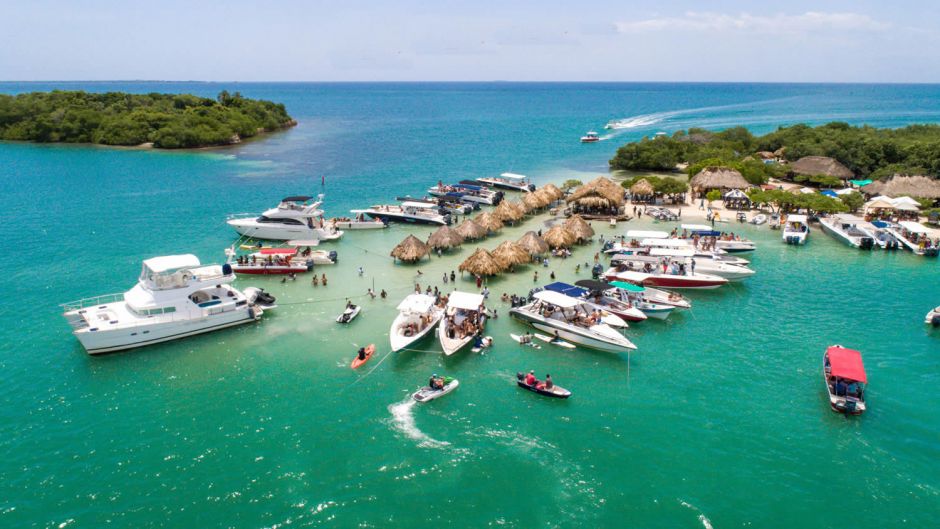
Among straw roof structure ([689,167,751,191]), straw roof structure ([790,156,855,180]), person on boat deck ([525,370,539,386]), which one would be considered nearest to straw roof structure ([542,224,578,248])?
person on boat deck ([525,370,539,386])

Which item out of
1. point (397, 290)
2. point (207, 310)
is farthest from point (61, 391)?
point (397, 290)

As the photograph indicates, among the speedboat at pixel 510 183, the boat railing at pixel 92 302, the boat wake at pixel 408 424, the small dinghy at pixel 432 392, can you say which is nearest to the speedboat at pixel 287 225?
the boat railing at pixel 92 302

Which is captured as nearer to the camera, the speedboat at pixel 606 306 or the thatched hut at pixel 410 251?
the speedboat at pixel 606 306

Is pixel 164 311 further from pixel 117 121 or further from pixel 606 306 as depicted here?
pixel 117 121

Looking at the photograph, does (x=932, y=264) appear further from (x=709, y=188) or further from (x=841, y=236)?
(x=709, y=188)

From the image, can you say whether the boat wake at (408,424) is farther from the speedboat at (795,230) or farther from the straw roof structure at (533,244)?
the speedboat at (795,230)

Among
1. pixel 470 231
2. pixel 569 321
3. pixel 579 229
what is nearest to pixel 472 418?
pixel 569 321
